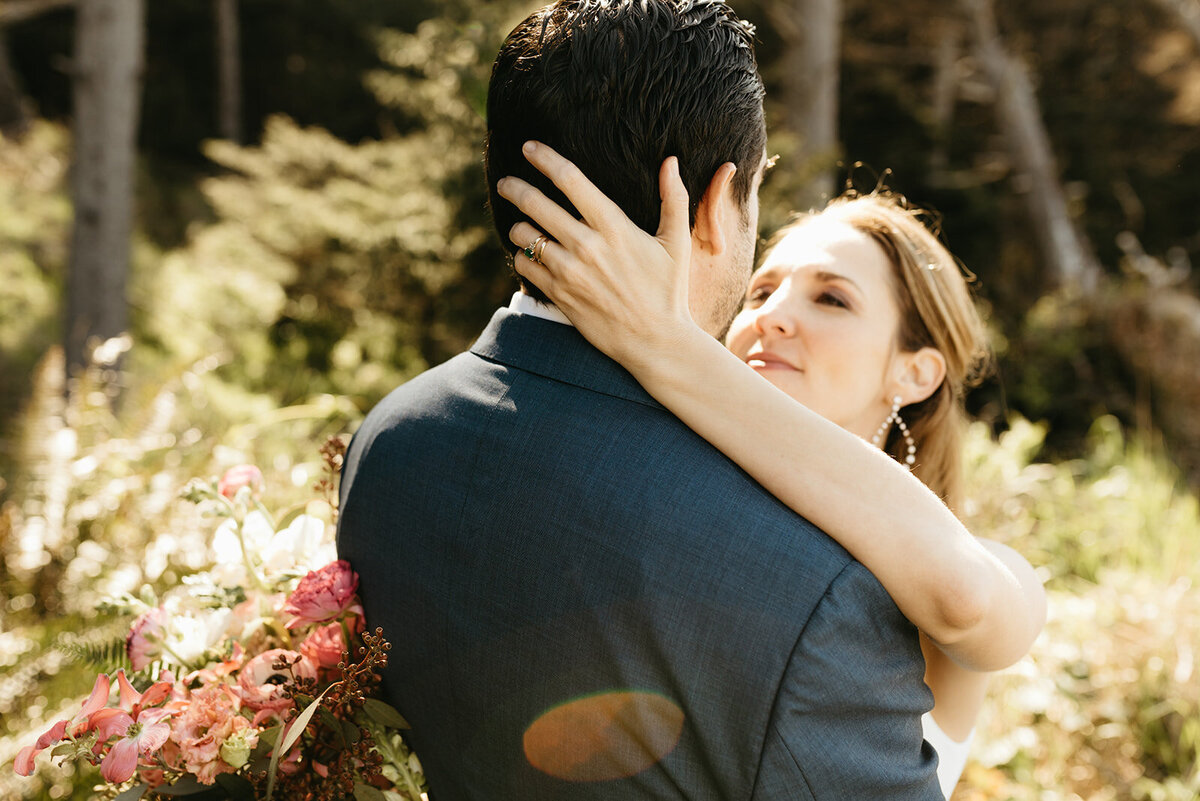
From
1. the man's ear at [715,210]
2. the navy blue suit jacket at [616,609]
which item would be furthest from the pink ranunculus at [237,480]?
the man's ear at [715,210]

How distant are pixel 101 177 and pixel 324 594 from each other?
650 cm

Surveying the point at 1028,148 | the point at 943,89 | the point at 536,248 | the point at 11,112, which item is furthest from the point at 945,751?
the point at 11,112

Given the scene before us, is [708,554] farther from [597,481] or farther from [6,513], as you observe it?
[6,513]

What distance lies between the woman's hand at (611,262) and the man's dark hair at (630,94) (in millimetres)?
30

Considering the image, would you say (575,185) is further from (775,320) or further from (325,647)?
(775,320)

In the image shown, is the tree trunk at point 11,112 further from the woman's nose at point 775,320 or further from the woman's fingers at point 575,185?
the woman's fingers at point 575,185

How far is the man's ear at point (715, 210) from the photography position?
4.07ft

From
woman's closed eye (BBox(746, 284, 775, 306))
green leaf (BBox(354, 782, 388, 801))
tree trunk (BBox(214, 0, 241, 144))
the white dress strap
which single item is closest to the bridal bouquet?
green leaf (BBox(354, 782, 388, 801))

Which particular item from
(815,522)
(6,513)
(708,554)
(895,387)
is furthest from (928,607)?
(6,513)

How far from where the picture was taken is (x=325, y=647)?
1.42 metres

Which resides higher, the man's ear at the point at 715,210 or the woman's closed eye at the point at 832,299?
the man's ear at the point at 715,210

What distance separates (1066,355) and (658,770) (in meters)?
8.45

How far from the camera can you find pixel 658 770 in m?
1.11

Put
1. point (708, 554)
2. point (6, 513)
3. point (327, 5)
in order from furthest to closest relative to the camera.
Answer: point (327, 5) < point (6, 513) < point (708, 554)
